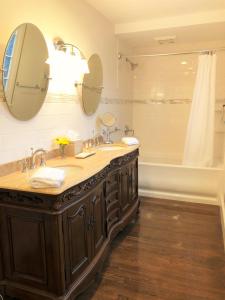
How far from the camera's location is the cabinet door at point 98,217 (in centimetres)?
196

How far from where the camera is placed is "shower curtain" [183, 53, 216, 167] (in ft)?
12.0

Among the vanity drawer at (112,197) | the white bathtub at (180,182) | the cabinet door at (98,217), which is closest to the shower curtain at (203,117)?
the white bathtub at (180,182)

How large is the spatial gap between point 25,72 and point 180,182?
2513mm

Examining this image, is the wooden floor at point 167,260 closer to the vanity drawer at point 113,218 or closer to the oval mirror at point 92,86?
the vanity drawer at point 113,218

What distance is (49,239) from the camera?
5.09 feet

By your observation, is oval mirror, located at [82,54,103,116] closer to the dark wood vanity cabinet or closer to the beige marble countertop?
the beige marble countertop

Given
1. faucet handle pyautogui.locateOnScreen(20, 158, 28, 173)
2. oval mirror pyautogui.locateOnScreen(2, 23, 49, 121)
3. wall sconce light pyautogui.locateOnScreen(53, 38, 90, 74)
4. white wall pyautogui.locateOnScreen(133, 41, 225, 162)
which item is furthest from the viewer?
white wall pyautogui.locateOnScreen(133, 41, 225, 162)

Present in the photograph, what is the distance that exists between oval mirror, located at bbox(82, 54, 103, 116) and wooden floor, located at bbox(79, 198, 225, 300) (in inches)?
57.3

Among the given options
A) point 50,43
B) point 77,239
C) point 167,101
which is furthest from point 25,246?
point 167,101

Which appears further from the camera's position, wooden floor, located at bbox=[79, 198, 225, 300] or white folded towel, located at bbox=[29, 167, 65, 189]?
wooden floor, located at bbox=[79, 198, 225, 300]

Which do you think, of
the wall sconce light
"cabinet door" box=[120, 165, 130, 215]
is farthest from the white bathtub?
the wall sconce light

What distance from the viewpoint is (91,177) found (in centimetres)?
186

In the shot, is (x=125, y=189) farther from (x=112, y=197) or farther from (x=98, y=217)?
(x=98, y=217)

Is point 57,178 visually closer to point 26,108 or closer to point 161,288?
point 26,108
